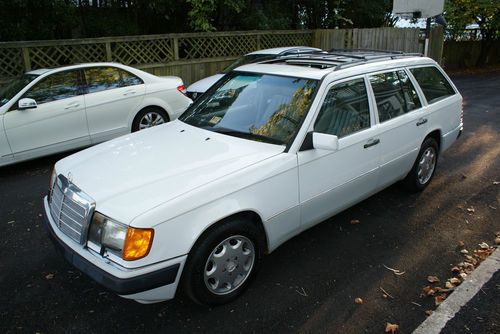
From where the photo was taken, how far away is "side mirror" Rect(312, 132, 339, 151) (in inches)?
128

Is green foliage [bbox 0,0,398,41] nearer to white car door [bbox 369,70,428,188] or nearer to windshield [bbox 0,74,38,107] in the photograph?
windshield [bbox 0,74,38,107]

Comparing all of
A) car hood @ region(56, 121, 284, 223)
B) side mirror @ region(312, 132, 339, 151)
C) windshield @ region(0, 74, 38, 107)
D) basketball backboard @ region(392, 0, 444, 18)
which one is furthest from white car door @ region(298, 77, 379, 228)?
basketball backboard @ region(392, 0, 444, 18)

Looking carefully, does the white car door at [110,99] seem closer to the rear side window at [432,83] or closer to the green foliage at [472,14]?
the rear side window at [432,83]

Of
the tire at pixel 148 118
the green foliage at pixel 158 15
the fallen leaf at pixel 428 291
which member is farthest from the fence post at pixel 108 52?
the fallen leaf at pixel 428 291

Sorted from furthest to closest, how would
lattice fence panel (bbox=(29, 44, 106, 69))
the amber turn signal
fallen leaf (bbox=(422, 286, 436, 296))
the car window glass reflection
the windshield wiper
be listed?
lattice fence panel (bbox=(29, 44, 106, 69)), the car window glass reflection, the windshield wiper, fallen leaf (bbox=(422, 286, 436, 296)), the amber turn signal

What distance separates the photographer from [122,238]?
2.71 meters

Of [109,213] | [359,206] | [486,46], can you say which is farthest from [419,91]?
[486,46]

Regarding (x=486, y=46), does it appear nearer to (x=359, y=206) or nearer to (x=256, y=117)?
(x=359, y=206)

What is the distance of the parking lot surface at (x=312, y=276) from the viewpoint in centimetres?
312

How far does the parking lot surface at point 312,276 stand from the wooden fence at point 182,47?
5326 mm

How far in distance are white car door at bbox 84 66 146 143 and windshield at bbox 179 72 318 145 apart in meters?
3.10

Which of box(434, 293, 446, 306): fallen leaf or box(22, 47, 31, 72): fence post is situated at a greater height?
A: box(22, 47, 31, 72): fence post

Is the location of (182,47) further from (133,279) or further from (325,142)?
(133,279)

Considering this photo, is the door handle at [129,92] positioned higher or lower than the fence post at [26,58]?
lower
